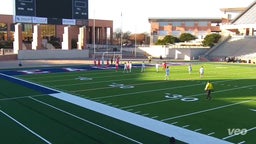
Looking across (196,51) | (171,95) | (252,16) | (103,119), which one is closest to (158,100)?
(171,95)

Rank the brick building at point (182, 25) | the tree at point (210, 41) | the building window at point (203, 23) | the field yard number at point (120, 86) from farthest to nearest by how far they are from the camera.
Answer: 1. the building window at point (203, 23)
2. the brick building at point (182, 25)
3. the tree at point (210, 41)
4. the field yard number at point (120, 86)

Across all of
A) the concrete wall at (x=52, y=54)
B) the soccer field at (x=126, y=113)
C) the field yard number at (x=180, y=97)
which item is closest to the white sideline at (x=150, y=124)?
the soccer field at (x=126, y=113)

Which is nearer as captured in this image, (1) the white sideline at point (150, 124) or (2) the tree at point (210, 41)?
(1) the white sideline at point (150, 124)

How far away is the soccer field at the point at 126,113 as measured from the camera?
11461 mm

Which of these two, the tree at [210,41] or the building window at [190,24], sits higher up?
the building window at [190,24]

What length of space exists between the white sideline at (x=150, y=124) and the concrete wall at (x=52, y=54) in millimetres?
32329

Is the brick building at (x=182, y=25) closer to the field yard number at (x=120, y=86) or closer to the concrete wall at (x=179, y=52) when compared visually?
the concrete wall at (x=179, y=52)

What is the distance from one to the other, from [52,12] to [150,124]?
3766cm

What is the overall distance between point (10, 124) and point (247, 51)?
4843cm

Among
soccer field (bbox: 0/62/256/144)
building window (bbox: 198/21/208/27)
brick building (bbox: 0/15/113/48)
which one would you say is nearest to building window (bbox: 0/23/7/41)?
brick building (bbox: 0/15/113/48)

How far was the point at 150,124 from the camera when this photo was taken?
42.3 ft

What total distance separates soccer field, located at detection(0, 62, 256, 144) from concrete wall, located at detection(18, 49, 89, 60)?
2563cm

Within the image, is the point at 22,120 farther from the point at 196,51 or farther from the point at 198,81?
the point at 196,51

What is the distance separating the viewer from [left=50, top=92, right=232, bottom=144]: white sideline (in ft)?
36.6
